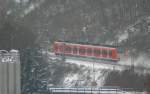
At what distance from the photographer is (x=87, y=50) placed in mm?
5020

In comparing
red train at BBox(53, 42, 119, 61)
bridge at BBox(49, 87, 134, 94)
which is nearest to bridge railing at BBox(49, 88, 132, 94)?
bridge at BBox(49, 87, 134, 94)

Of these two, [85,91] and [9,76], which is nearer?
[9,76]

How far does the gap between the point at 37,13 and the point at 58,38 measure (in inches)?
18.5

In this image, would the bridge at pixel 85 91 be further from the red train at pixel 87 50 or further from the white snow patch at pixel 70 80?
the red train at pixel 87 50

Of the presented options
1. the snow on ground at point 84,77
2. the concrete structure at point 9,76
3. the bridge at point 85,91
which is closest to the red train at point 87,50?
the snow on ground at point 84,77

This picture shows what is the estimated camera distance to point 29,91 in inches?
195

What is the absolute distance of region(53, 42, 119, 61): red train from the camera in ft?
16.4

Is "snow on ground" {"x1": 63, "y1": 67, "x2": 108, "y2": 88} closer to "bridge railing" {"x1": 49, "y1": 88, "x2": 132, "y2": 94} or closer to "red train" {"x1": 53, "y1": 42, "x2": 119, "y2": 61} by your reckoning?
"bridge railing" {"x1": 49, "y1": 88, "x2": 132, "y2": 94}

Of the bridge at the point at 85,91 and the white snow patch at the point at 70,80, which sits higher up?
the white snow patch at the point at 70,80

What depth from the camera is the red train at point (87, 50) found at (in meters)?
5.00

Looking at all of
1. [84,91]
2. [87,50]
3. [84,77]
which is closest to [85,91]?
[84,91]

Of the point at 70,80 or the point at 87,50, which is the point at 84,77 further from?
the point at 87,50

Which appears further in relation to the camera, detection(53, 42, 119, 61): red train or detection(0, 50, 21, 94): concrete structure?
detection(53, 42, 119, 61): red train

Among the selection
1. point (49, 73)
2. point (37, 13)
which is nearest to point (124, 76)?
point (49, 73)
